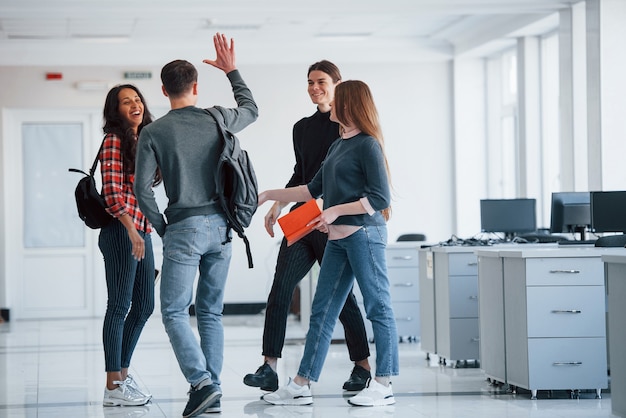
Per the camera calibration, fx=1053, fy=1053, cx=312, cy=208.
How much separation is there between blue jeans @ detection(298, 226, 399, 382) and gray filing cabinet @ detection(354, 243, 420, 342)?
3.60m

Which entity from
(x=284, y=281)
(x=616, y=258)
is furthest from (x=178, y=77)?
(x=616, y=258)

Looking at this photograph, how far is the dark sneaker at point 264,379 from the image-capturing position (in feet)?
16.4

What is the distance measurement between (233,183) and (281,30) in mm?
7298

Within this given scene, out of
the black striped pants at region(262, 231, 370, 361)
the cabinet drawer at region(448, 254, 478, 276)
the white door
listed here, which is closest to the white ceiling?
the white door

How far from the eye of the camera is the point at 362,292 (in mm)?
4723

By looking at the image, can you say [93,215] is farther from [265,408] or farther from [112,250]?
[265,408]

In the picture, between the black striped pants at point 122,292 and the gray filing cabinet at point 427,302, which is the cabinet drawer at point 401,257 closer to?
the gray filing cabinet at point 427,302

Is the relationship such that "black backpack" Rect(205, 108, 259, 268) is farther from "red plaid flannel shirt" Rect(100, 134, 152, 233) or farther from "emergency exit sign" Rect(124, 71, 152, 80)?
"emergency exit sign" Rect(124, 71, 152, 80)

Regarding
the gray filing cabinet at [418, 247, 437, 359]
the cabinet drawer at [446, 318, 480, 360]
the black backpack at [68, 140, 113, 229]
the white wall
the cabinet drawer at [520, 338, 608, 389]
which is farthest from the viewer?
the white wall

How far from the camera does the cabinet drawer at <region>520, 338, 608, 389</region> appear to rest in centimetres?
505

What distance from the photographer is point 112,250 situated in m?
4.82

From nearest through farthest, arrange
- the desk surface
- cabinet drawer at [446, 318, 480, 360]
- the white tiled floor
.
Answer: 1. the desk surface
2. the white tiled floor
3. cabinet drawer at [446, 318, 480, 360]

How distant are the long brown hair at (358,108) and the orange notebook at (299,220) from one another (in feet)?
1.19

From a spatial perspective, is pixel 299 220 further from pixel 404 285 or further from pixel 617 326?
pixel 404 285
